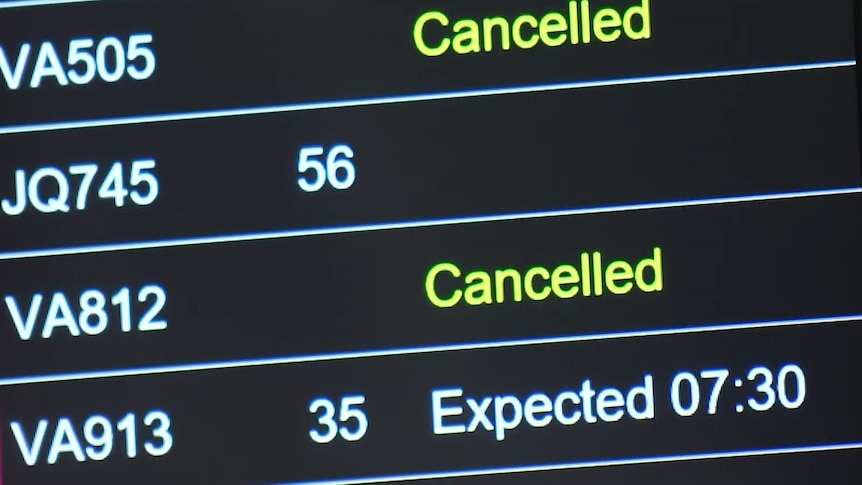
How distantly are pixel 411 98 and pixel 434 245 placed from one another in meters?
0.20

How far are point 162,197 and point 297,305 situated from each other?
0.23 metres

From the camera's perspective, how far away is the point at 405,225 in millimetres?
1977

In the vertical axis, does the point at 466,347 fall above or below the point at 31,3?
below

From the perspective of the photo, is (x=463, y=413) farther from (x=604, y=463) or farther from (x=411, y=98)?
(x=411, y=98)

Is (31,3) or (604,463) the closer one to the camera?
(604,463)

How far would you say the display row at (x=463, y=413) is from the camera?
194cm

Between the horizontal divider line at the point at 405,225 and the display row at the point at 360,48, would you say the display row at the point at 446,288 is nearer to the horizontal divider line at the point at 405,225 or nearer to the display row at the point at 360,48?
the horizontal divider line at the point at 405,225

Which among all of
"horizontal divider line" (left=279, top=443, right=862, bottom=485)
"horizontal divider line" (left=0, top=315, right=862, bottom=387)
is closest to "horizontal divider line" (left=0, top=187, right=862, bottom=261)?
"horizontal divider line" (left=0, top=315, right=862, bottom=387)

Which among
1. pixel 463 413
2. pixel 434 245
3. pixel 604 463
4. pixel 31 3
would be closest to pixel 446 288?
pixel 434 245

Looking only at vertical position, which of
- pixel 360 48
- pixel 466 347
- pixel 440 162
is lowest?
pixel 466 347

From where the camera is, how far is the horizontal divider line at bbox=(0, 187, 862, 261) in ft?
6.46

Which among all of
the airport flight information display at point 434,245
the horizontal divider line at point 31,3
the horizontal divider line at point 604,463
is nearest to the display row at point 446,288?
the airport flight information display at point 434,245

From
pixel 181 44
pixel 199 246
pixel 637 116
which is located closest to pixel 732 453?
pixel 637 116

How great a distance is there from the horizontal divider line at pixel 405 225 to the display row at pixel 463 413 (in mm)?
Result: 171
